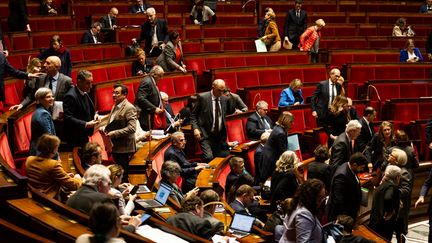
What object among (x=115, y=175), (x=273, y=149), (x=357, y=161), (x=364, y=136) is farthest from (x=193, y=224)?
(x=364, y=136)

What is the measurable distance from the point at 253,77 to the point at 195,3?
143 cm

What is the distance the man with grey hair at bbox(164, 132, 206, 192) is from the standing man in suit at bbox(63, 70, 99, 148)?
1.50 feet

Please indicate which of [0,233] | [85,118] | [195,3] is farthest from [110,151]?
[195,3]

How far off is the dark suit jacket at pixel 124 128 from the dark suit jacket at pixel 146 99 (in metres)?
0.86

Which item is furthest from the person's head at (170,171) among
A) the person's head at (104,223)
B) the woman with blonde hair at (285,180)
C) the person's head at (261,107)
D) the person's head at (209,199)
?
the person's head at (261,107)

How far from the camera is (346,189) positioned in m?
4.02

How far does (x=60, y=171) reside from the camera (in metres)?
2.92

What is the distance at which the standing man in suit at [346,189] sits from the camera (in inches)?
158

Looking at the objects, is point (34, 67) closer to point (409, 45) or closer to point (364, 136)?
point (364, 136)

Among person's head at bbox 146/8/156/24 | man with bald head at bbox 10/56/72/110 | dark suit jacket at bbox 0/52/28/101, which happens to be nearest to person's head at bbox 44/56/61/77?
man with bald head at bbox 10/56/72/110

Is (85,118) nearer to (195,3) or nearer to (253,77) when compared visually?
(253,77)

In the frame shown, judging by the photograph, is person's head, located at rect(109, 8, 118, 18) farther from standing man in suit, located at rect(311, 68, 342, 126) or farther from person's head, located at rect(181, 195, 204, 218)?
person's head, located at rect(181, 195, 204, 218)

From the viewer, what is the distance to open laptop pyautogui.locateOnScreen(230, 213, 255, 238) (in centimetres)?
309

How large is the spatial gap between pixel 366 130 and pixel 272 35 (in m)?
2.00
